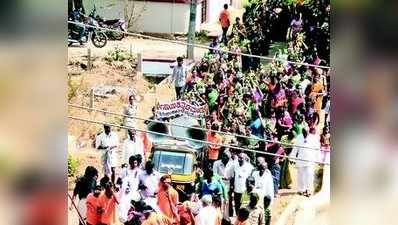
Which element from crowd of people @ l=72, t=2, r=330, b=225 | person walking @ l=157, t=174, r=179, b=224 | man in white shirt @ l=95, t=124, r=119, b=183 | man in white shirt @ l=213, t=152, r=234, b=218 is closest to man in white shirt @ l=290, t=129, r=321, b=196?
crowd of people @ l=72, t=2, r=330, b=225

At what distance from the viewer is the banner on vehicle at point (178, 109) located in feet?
11.2

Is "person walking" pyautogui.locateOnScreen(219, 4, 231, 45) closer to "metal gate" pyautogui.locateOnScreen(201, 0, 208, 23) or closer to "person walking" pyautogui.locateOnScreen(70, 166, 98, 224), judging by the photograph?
"metal gate" pyautogui.locateOnScreen(201, 0, 208, 23)

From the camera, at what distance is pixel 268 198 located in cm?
343

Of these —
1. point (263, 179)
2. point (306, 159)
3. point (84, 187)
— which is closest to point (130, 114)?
point (84, 187)

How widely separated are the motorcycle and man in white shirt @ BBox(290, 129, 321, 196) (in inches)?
36.2

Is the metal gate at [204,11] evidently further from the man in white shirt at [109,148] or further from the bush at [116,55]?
the man in white shirt at [109,148]

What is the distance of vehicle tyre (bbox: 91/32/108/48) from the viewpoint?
3.36 meters

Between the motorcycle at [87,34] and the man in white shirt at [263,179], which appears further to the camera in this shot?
the man in white shirt at [263,179]

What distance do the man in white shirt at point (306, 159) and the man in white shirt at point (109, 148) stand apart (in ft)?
2.42

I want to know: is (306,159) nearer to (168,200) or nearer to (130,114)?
(168,200)

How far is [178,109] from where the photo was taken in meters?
3.40

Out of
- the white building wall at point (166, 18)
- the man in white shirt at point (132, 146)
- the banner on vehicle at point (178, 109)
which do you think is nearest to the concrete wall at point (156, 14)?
the white building wall at point (166, 18)
